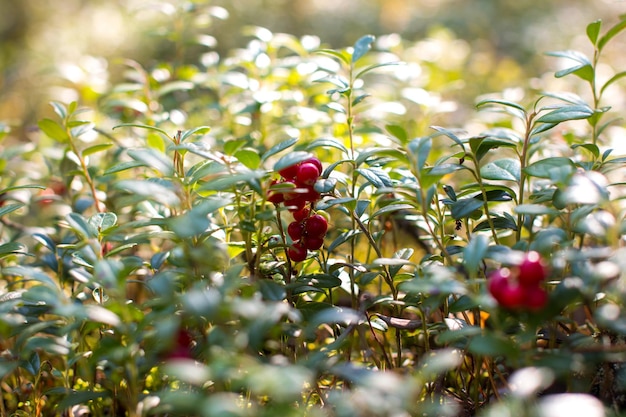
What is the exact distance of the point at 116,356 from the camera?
0.79m

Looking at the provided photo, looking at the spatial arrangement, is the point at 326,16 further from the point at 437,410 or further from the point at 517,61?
the point at 437,410

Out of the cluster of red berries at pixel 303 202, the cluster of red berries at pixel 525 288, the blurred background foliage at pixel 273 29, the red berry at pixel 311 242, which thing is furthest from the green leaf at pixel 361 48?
the blurred background foliage at pixel 273 29

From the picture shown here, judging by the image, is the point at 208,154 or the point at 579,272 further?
the point at 208,154

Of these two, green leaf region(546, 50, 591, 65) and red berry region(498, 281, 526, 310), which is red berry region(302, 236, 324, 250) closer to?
red berry region(498, 281, 526, 310)

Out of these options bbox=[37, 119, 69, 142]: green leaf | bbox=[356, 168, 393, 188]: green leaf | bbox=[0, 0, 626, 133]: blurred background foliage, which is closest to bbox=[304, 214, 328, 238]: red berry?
bbox=[356, 168, 393, 188]: green leaf

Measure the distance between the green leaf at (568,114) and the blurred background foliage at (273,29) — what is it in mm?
2383

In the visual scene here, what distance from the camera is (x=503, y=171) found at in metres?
1.18

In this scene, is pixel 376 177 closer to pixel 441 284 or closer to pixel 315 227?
pixel 315 227

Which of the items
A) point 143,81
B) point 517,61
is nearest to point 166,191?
point 143,81

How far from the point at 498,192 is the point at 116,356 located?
0.72 meters

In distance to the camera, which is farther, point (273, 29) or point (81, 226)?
point (273, 29)

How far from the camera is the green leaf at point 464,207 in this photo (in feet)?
3.43

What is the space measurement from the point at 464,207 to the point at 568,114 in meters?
0.25

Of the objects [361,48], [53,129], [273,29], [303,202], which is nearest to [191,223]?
[303,202]
